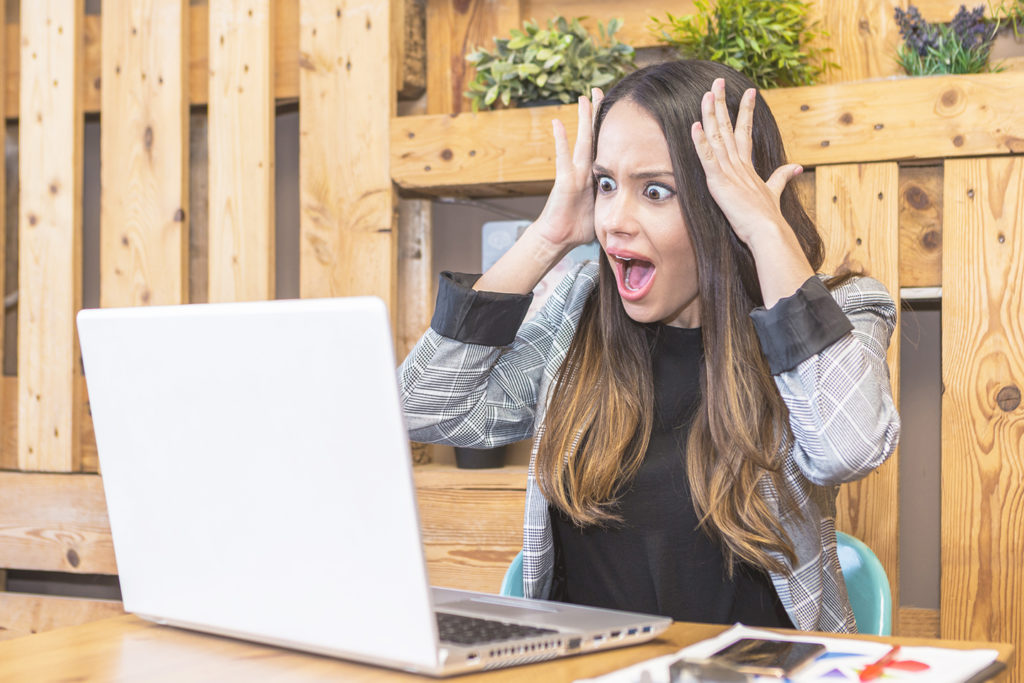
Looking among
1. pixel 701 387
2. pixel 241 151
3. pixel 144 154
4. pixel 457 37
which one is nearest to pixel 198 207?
pixel 144 154

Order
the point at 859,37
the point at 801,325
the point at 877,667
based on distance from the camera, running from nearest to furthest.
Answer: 1. the point at 877,667
2. the point at 801,325
3. the point at 859,37

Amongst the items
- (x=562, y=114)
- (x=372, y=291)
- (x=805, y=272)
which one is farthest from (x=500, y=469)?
(x=805, y=272)

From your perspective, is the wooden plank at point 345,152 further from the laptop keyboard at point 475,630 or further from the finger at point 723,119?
the laptop keyboard at point 475,630

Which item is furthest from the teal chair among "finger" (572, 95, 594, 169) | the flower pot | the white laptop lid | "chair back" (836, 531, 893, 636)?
the flower pot

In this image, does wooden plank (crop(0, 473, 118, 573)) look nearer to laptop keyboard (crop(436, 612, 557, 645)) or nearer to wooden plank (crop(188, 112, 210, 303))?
wooden plank (crop(188, 112, 210, 303))

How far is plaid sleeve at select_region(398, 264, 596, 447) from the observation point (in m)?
1.40

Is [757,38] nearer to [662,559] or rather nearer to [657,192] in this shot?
[657,192]

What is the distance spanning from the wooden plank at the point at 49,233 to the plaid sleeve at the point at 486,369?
4.92 feet

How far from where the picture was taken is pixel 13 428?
276cm

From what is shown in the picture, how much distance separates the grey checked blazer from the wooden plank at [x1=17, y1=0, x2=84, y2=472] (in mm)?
1503

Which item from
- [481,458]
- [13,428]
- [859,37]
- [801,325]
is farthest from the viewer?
[13,428]

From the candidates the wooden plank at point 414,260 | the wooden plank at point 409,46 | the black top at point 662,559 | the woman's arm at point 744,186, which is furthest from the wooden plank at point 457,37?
the black top at point 662,559

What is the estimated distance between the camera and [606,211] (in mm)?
1438

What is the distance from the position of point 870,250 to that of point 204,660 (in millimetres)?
1663
